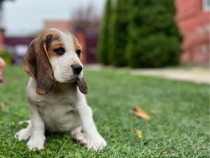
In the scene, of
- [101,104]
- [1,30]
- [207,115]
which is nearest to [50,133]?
[101,104]

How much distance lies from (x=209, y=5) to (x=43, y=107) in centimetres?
1084

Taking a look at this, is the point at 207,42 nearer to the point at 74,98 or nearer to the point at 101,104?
the point at 101,104

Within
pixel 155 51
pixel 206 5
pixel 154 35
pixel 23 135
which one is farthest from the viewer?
pixel 206 5

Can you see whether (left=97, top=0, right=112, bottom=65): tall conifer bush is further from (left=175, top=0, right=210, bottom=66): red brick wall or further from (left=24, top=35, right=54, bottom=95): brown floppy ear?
(left=24, top=35, right=54, bottom=95): brown floppy ear

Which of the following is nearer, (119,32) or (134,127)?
(134,127)

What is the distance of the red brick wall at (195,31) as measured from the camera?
34.5 ft

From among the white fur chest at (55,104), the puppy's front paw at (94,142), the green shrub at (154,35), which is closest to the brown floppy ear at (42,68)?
the white fur chest at (55,104)

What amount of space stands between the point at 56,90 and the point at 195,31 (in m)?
10.6

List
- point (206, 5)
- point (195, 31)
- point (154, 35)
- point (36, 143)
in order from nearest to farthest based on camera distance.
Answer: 1. point (36, 143)
2. point (154, 35)
3. point (206, 5)
4. point (195, 31)

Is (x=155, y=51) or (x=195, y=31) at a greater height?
(x=195, y=31)

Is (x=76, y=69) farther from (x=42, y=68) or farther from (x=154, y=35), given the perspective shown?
(x=154, y=35)

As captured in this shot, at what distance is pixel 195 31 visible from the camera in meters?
11.3

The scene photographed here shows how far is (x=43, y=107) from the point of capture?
1956 mm

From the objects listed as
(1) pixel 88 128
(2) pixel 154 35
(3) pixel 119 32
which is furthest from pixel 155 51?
(1) pixel 88 128
